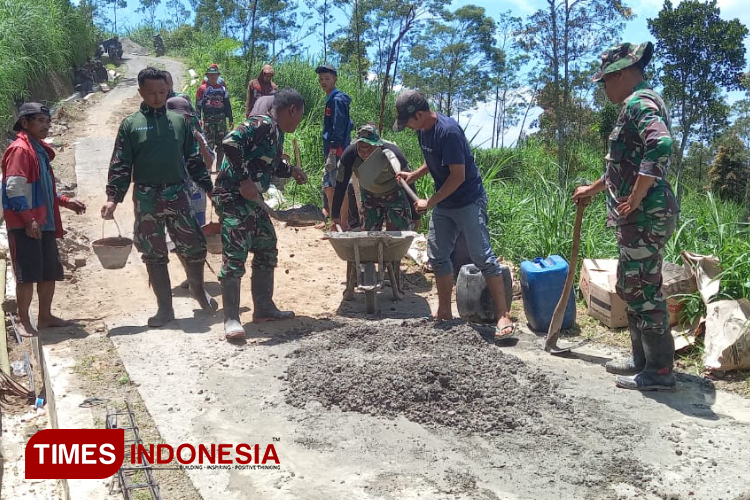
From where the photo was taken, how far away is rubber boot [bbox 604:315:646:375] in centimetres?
419

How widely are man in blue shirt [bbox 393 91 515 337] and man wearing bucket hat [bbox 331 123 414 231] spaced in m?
0.50

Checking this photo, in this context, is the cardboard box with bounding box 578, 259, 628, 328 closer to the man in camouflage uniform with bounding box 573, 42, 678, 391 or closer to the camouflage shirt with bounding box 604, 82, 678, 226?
the man in camouflage uniform with bounding box 573, 42, 678, 391

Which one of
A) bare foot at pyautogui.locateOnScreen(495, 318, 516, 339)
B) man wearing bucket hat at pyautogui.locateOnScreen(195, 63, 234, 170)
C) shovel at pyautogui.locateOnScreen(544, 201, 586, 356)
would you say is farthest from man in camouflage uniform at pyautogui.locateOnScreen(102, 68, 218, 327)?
man wearing bucket hat at pyautogui.locateOnScreen(195, 63, 234, 170)

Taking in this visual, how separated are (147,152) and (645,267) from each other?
11.2 ft

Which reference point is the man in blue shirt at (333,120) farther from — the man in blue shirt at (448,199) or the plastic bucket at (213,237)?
the man in blue shirt at (448,199)

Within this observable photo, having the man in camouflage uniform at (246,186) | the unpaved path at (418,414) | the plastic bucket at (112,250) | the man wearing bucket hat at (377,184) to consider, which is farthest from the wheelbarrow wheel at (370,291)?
the plastic bucket at (112,250)

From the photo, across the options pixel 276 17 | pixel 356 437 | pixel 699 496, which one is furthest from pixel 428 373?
pixel 276 17

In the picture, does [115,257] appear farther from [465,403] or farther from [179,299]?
[465,403]

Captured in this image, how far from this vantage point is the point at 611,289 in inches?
208

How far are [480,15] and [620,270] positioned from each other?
33.3 m

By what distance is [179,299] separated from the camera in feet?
19.7

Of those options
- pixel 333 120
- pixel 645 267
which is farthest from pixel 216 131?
pixel 645 267

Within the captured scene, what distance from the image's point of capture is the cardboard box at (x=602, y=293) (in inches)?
207

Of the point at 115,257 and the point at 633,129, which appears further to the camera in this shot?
the point at 115,257
